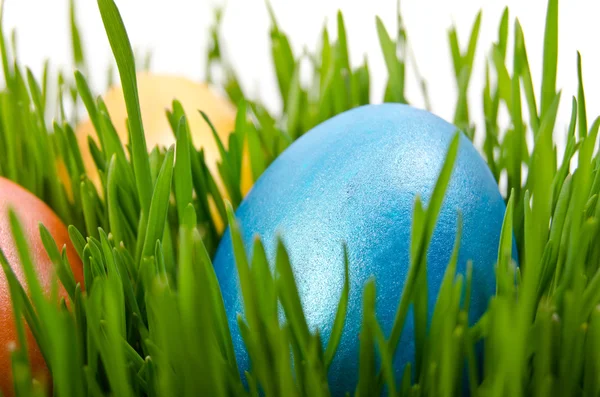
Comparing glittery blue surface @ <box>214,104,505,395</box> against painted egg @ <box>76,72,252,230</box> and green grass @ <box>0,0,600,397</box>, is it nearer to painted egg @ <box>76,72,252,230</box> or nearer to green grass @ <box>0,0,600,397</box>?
green grass @ <box>0,0,600,397</box>

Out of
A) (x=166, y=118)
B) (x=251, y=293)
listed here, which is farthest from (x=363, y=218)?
(x=166, y=118)

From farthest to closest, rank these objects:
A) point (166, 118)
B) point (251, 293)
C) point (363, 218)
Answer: point (166, 118) < point (363, 218) < point (251, 293)

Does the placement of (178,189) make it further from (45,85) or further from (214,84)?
(214,84)

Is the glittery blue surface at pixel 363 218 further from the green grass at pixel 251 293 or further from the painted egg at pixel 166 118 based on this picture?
the painted egg at pixel 166 118

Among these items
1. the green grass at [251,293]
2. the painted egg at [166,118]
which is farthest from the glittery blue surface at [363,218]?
the painted egg at [166,118]

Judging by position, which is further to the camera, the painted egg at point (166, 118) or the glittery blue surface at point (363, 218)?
the painted egg at point (166, 118)

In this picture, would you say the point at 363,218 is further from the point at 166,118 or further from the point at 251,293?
the point at 166,118
